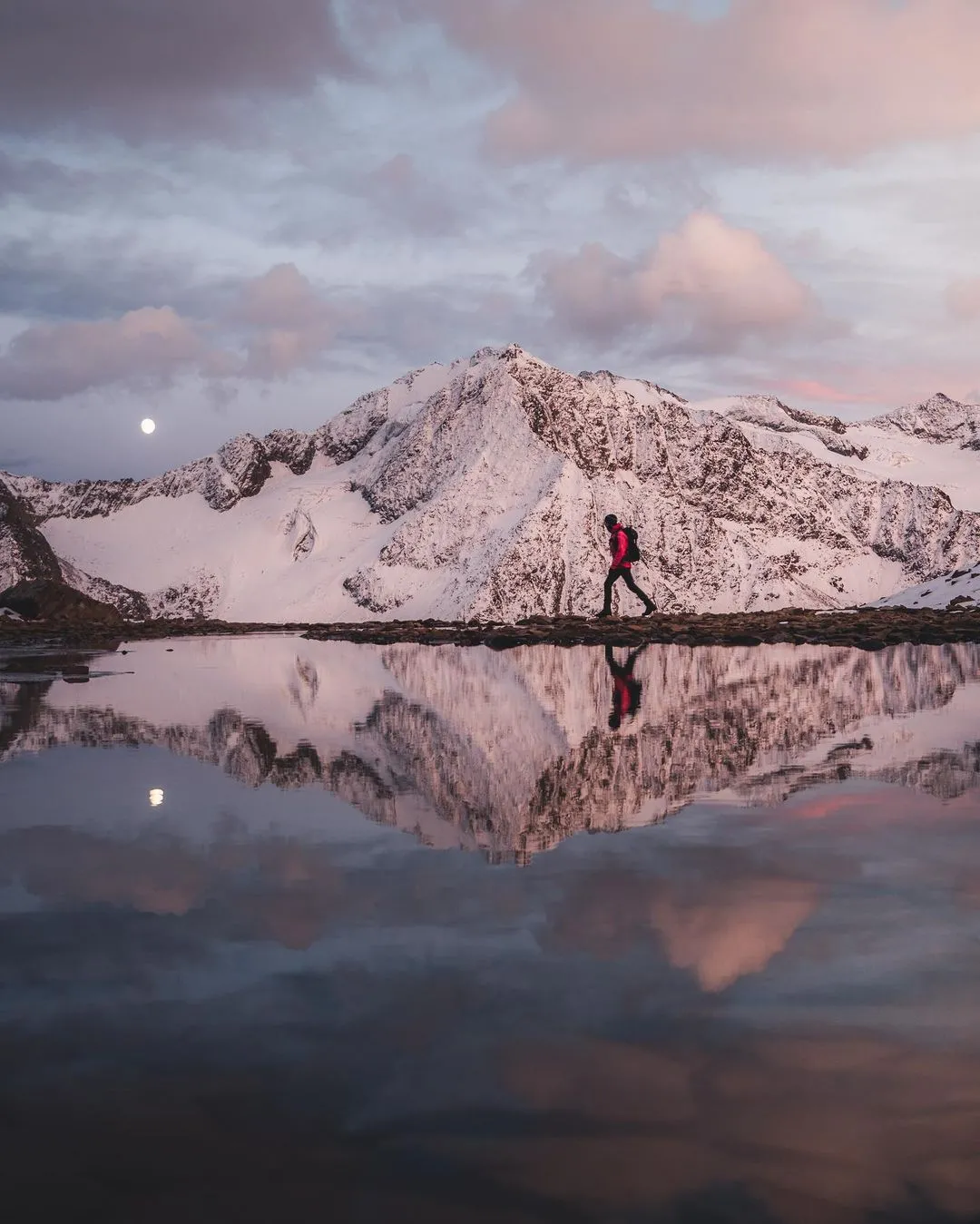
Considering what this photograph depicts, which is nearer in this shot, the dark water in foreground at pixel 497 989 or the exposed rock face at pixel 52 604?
the dark water in foreground at pixel 497 989

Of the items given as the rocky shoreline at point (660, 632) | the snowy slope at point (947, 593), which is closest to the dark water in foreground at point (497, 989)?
the rocky shoreline at point (660, 632)

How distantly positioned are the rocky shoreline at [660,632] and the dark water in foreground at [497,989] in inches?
961

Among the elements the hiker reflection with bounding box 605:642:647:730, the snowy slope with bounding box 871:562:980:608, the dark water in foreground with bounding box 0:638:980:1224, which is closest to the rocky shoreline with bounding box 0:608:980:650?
the snowy slope with bounding box 871:562:980:608

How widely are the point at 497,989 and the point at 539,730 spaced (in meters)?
9.81

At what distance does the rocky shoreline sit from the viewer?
3662 centimetres

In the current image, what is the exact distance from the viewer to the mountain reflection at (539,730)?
9969 millimetres

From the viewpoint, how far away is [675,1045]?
4.49 m

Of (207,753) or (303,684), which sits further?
(303,684)

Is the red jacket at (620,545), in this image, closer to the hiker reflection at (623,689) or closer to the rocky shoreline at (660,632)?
the rocky shoreline at (660,632)

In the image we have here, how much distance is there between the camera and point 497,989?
5.15 meters

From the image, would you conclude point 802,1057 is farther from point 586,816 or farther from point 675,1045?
point 586,816

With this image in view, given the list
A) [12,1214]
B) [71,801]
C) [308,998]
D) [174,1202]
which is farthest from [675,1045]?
[71,801]

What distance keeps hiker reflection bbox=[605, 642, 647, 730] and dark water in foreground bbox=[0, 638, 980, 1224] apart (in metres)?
4.22

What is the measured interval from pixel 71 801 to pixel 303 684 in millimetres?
14088
